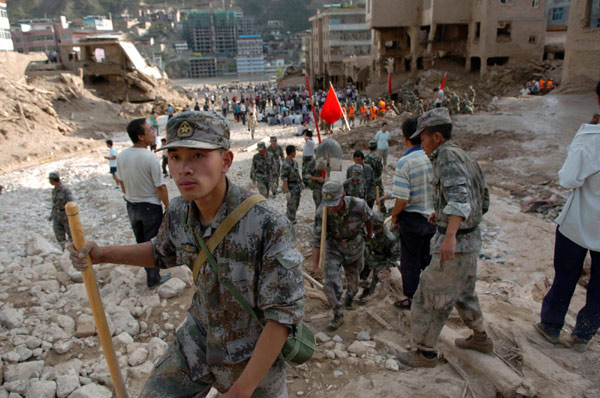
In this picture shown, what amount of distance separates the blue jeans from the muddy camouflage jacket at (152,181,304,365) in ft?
8.40

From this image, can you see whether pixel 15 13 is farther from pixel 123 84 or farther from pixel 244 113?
pixel 244 113

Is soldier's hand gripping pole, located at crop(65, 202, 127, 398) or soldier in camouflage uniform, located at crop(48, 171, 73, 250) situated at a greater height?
soldier's hand gripping pole, located at crop(65, 202, 127, 398)

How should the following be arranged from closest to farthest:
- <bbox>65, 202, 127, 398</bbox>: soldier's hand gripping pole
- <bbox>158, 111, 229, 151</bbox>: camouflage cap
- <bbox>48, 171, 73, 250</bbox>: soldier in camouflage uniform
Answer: <bbox>158, 111, 229, 151</bbox>: camouflage cap < <bbox>65, 202, 127, 398</bbox>: soldier's hand gripping pole < <bbox>48, 171, 73, 250</bbox>: soldier in camouflage uniform

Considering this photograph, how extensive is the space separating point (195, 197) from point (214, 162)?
16cm

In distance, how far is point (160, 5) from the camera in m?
149

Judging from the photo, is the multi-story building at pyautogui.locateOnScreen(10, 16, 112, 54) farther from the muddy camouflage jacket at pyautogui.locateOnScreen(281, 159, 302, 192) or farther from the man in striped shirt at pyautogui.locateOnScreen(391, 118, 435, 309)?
the man in striped shirt at pyautogui.locateOnScreen(391, 118, 435, 309)

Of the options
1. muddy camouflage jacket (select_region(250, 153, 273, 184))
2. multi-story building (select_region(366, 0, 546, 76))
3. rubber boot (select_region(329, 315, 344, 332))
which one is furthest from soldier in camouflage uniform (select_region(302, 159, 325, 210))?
multi-story building (select_region(366, 0, 546, 76))

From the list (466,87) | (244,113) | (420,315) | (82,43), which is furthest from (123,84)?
(420,315)

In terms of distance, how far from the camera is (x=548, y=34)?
103 ft

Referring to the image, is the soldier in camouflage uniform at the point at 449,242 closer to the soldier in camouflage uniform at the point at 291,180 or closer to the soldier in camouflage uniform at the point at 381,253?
the soldier in camouflage uniform at the point at 381,253

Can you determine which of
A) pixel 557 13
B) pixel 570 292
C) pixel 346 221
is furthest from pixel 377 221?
pixel 557 13

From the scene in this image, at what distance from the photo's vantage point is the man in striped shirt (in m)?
3.82

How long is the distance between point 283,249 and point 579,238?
8.42 ft

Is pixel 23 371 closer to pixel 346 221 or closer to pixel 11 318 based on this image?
pixel 11 318
